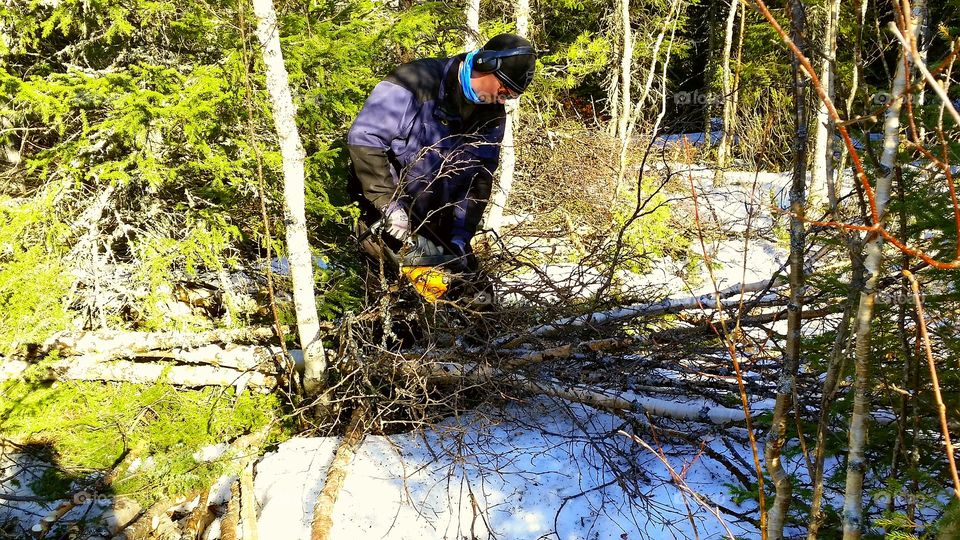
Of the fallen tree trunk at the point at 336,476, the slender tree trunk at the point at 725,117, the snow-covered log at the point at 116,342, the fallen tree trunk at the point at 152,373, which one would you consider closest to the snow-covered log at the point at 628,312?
the fallen tree trunk at the point at 336,476

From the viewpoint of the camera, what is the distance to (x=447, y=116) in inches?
147

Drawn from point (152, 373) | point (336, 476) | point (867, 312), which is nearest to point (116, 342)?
point (152, 373)

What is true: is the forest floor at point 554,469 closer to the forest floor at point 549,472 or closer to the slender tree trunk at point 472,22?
the forest floor at point 549,472

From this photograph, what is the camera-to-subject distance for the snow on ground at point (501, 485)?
2.78m

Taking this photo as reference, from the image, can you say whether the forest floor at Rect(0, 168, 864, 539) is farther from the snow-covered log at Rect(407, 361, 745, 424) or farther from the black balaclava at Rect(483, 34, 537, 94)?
the black balaclava at Rect(483, 34, 537, 94)

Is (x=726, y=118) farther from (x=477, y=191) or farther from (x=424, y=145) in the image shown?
(x=424, y=145)

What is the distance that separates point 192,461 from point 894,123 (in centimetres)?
360

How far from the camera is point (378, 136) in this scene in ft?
11.5

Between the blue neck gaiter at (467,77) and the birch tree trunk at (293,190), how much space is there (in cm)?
104

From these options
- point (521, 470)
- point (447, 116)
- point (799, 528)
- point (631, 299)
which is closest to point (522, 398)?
point (521, 470)

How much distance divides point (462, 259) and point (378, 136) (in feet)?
3.35

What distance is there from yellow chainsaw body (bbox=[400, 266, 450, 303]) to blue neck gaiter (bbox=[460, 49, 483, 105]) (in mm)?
1087

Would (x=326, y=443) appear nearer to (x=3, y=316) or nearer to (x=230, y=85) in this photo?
(x=3, y=316)

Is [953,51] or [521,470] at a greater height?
[953,51]
